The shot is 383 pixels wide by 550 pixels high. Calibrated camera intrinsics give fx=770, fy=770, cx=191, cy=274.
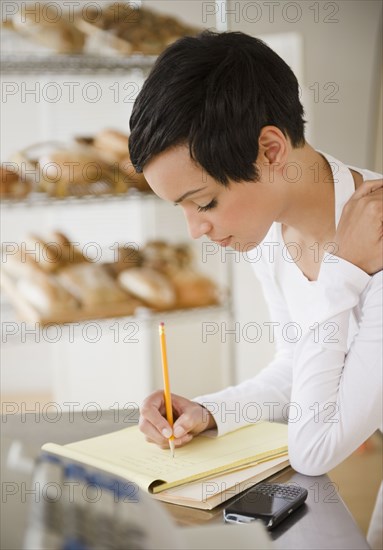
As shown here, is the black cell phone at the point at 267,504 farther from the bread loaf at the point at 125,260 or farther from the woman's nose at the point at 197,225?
the bread loaf at the point at 125,260

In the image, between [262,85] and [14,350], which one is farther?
[14,350]

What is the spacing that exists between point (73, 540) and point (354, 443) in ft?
2.43

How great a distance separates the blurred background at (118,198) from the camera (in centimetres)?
241

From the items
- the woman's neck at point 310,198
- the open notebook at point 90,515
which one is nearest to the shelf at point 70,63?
the woman's neck at point 310,198

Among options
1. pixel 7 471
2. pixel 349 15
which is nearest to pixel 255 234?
pixel 7 471

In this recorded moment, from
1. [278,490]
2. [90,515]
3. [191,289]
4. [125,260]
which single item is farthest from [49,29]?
[90,515]

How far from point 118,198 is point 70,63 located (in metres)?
0.45

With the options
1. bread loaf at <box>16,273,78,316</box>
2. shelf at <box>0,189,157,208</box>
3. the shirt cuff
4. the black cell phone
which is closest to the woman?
the shirt cuff

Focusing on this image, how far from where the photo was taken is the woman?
1047 mm

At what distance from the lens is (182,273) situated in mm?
2551

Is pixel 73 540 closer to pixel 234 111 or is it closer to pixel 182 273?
pixel 234 111

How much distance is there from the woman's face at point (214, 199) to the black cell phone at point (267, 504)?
0.39m

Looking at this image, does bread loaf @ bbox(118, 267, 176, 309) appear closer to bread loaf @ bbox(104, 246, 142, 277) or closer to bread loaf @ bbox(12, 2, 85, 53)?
bread loaf @ bbox(104, 246, 142, 277)

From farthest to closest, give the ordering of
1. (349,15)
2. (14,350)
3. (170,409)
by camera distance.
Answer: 1. (14,350)
2. (349,15)
3. (170,409)
